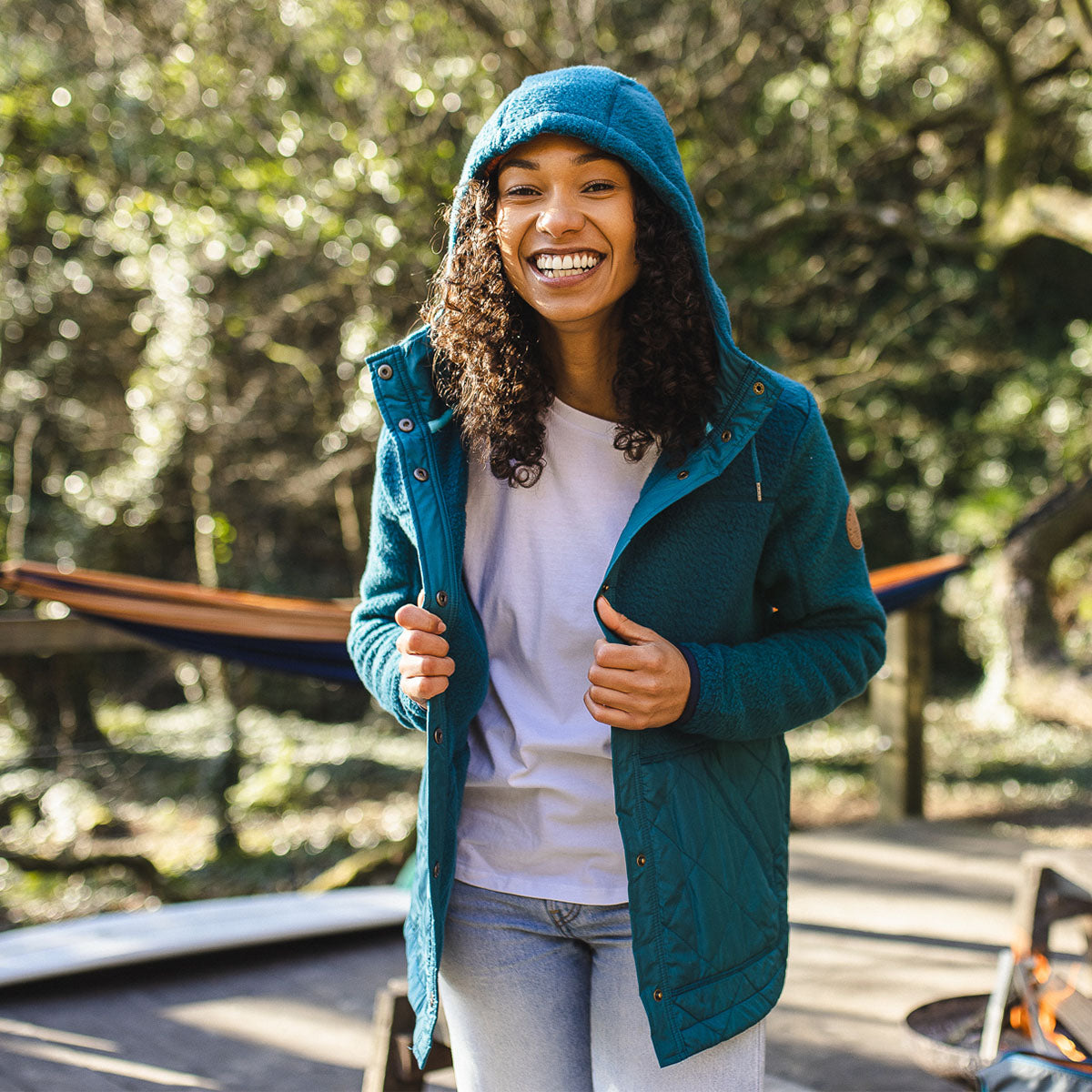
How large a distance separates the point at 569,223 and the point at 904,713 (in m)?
3.53

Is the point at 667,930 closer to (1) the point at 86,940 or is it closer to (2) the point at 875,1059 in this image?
(2) the point at 875,1059

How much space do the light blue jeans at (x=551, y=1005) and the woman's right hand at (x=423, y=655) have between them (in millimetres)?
230

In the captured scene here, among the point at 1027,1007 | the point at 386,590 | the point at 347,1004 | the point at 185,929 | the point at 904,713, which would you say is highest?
the point at 386,590

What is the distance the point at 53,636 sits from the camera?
10.8 feet

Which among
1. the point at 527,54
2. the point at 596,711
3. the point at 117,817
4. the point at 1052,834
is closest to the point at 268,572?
the point at 117,817

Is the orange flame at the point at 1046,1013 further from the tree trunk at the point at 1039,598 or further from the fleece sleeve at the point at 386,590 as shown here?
the fleece sleeve at the point at 386,590

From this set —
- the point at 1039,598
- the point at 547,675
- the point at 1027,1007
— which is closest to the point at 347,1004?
the point at 1027,1007

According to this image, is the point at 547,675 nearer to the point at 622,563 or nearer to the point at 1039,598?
the point at 622,563

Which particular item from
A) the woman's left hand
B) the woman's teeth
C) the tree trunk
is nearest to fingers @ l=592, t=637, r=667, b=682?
the woman's left hand

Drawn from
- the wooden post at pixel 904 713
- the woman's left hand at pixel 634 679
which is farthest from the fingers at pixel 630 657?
the wooden post at pixel 904 713

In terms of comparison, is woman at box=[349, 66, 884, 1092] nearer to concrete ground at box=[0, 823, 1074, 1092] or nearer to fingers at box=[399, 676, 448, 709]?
fingers at box=[399, 676, 448, 709]

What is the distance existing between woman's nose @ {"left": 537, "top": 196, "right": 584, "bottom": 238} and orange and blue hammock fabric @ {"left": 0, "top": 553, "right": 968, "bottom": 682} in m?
1.72

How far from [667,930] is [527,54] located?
3.55m

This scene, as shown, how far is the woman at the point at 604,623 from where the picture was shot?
1.05 metres
